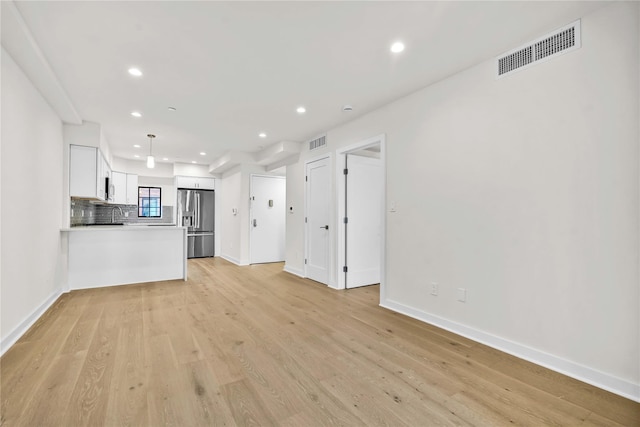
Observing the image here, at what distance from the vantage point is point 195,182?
7.74 meters

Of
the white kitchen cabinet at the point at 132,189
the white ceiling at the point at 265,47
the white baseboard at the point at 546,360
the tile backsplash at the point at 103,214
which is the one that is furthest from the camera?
the white kitchen cabinet at the point at 132,189

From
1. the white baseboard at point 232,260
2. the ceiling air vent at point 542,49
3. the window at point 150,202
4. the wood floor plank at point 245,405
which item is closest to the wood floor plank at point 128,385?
the wood floor plank at point 245,405

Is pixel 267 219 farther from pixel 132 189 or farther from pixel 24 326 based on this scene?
pixel 24 326

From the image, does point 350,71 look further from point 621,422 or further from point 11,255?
point 11,255

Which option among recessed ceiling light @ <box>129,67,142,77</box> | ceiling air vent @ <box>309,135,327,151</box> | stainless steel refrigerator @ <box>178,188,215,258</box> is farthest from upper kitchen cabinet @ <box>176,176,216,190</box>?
recessed ceiling light @ <box>129,67,142,77</box>

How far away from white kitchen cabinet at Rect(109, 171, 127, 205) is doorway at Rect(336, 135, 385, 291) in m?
5.46

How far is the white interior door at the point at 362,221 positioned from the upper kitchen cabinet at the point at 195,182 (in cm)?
A: 497

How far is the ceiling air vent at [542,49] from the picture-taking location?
2.07 metres

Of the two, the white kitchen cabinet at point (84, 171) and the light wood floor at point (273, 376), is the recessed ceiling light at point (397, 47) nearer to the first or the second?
the light wood floor at point (273, 376)

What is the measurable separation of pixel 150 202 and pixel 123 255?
3.63 meters

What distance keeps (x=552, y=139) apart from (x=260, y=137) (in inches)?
169

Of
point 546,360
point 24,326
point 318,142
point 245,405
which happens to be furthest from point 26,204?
point 546,360

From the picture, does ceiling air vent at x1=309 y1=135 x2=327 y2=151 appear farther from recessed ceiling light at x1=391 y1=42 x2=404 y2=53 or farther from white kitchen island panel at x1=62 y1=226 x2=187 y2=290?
white kitchen island panel at x1=62 y1=226 x2=187 y2=290

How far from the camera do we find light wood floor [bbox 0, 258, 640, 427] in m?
1.61
